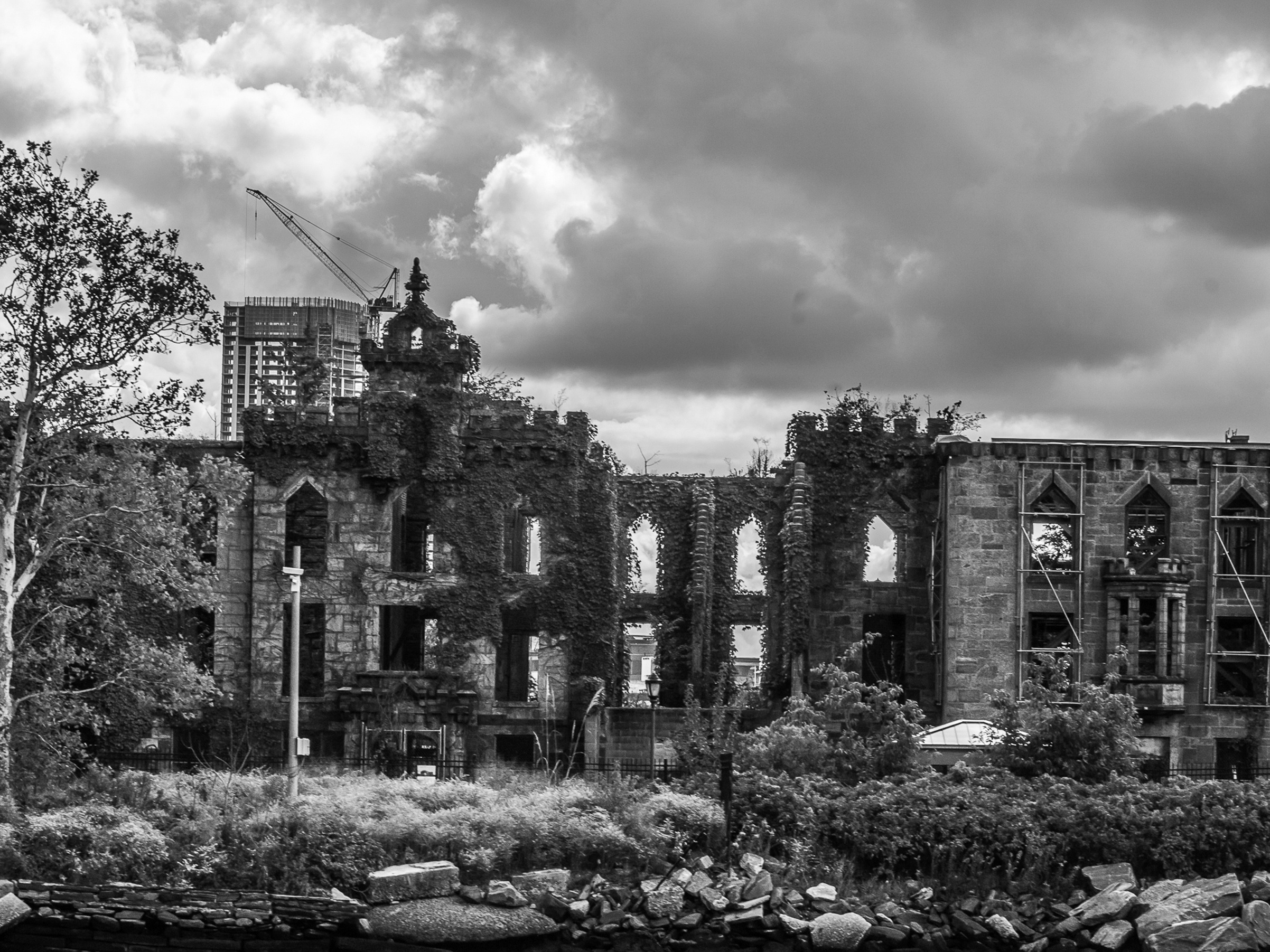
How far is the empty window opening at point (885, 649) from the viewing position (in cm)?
4419

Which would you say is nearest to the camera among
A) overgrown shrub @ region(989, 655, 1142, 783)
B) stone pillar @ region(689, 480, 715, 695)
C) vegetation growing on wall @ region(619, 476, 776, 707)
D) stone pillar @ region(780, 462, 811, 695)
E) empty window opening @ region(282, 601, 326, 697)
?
overgrown shrub @ region(989, 655, 1142, 783)

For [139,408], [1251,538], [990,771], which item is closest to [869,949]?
[990,771]

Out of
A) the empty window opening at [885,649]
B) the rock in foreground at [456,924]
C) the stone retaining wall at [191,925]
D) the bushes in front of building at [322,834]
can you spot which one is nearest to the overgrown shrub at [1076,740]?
the bushes in front of building at [322,834]

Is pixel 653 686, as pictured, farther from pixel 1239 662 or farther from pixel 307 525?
pixel 1239 662

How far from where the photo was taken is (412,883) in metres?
25.5

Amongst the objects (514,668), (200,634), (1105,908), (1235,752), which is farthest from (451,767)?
(1235,752)

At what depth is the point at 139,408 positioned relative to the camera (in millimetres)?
31250

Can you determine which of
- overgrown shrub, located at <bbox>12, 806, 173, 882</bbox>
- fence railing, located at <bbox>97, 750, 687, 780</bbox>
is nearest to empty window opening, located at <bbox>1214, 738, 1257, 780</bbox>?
fence railing, located at <bbox>97, 750, 687, 780</bbox>

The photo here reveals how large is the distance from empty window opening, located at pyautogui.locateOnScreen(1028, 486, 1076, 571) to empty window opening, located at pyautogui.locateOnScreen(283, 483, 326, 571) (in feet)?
62.4

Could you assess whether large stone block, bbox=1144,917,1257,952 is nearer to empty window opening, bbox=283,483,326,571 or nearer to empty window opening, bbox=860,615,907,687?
empty window opening, bbox=860,615,907,687

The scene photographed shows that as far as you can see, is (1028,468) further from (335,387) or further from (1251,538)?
(335,387)

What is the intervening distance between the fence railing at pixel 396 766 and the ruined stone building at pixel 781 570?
96 cm

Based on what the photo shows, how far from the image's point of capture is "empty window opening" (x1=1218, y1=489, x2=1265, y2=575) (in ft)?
139

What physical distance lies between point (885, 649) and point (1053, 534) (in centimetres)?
558
